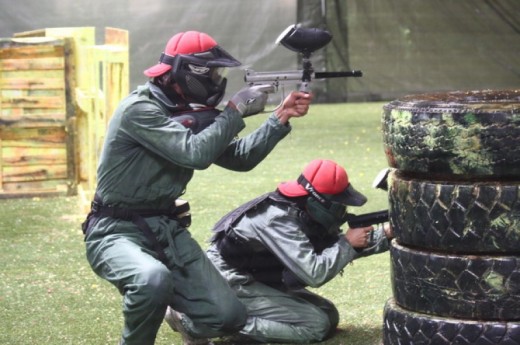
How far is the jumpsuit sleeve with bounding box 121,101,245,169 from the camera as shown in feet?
14.8

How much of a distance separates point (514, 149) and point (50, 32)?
7224 mm

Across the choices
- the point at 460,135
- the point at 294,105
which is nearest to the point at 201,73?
the point at 294,105

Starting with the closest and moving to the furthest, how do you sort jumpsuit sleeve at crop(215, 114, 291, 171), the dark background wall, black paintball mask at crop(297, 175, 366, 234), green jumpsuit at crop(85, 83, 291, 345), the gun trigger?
green jumpsuit at crop(85, 83, 291, 345), the gun trigger, jumpsuit sleeve at crop(215, 114, 291, 171), black paintball mask at crop(297, 175, 366, 234), the dark background wall

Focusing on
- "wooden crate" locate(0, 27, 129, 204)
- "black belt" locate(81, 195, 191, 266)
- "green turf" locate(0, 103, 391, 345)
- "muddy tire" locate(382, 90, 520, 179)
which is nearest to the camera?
"muddy tire" locate(382, 90, 520, 179)

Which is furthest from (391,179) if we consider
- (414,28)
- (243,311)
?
(414,28)

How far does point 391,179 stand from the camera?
13.2ft

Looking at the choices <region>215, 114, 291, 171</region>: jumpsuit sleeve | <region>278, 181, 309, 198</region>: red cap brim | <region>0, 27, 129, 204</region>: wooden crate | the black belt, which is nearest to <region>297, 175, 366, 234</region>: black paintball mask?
<region>278, 181, 309, 198</region>: red cap brim

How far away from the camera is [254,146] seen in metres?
5.04

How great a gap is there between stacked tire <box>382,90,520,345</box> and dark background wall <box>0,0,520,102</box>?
13.6m

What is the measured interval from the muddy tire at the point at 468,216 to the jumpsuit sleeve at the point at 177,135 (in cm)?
107

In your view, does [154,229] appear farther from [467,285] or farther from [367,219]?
[467,285]

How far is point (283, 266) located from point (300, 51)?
1.11 m

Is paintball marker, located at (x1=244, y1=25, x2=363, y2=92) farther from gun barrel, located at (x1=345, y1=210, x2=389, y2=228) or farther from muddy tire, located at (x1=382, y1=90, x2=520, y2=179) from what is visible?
muddy tire, located at (x1=382, y1=90, x2=520, y2=179)

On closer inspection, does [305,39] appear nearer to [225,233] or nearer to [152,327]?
[225,233]
